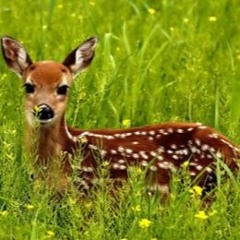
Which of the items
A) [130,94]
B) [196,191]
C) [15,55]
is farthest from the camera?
[130,94]

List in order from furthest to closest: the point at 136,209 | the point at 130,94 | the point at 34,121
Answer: the point at 130,94, the point at 34,121, the point at 136,209

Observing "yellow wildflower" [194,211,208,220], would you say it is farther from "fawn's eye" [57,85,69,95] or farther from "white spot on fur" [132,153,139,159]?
"fawn's eye" [57,85,69,95]

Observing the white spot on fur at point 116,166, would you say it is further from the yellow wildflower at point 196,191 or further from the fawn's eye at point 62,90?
the yellow wildflower at point 196,191

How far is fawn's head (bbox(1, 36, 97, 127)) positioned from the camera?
8195 millimetres

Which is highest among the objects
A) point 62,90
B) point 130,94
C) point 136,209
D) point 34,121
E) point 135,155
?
point 62,90

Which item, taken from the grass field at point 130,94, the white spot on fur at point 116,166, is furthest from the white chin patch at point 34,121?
the white spot on fur at point 116,166

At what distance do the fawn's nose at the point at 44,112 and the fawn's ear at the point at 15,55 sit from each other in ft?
1.67

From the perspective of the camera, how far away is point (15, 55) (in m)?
8.66

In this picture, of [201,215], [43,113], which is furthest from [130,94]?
[201,215]

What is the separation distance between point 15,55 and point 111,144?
825 mm

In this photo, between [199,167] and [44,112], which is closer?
[44,112]

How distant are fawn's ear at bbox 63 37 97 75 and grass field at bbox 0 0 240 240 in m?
0.21

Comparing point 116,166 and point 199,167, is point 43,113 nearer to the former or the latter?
point 116,166

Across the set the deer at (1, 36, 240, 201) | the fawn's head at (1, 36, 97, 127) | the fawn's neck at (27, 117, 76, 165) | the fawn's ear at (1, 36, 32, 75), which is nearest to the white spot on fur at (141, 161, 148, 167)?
the deer at (1, 36, 240, 201)
